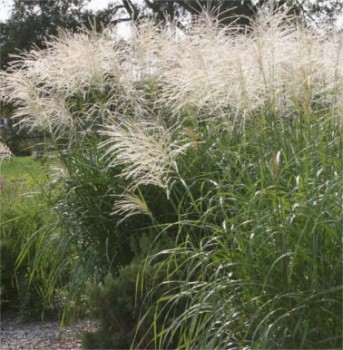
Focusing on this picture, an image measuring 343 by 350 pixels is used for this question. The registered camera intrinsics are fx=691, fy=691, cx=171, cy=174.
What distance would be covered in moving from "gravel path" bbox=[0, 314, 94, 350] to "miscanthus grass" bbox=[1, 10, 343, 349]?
56 centimetres

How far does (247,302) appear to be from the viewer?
3004mm

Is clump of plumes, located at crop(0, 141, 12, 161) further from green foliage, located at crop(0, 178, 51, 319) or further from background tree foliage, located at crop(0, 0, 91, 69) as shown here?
background tree foliage, located at crop(0, 0, 91, 69)

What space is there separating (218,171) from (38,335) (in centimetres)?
218

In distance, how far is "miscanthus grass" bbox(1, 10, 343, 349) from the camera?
3.02 meters

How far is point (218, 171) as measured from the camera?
4.06 meters

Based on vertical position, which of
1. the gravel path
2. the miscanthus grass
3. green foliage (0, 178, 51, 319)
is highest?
the miscanthus grass

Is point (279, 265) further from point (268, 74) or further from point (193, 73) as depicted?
point (193, 73)

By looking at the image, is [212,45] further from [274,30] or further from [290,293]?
[290,293]

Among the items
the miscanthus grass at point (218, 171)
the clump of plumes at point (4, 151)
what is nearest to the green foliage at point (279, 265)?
the miscanthus grass at point (218, 171)

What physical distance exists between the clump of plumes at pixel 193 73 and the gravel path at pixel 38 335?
1542mm

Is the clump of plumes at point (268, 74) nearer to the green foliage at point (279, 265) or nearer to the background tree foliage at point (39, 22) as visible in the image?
the green foliage at point (279, 265)

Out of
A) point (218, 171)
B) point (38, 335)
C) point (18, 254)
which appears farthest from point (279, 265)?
point (18, 254)

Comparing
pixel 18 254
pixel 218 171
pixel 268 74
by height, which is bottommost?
pixel 18 254

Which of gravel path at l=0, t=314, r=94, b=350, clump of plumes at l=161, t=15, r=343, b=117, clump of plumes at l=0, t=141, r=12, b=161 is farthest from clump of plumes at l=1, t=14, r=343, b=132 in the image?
gravel path at l=0, t=314, r=94, b=350
